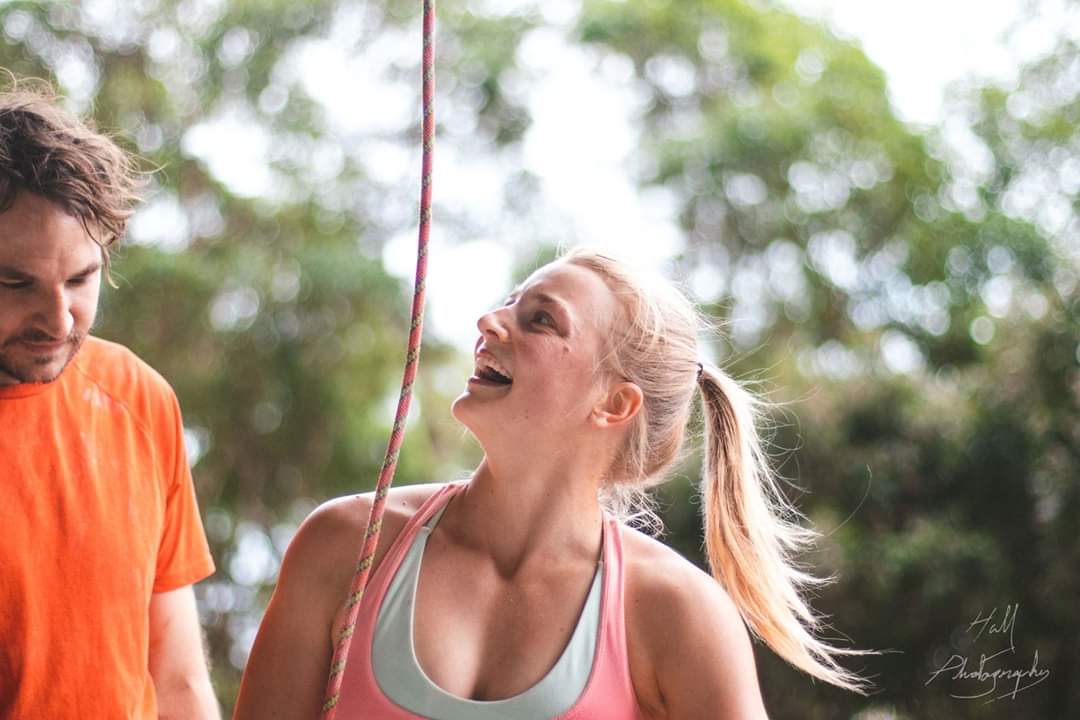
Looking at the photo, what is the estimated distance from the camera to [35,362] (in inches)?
55.9

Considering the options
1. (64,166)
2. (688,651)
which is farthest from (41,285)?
(688,651)

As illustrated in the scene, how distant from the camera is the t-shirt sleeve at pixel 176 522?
161 centimetres

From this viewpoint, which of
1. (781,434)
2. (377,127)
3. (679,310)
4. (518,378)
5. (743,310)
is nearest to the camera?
(518,378)

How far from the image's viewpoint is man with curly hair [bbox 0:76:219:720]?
139cm

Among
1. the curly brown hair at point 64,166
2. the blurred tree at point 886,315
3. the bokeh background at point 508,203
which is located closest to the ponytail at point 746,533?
the curly brown hair at point 64,166

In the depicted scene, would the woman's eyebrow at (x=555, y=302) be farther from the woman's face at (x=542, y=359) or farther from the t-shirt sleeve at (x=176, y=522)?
the t-shirt sleeve at (x=176, y=522)

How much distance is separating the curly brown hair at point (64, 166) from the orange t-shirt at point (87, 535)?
200 millimetres

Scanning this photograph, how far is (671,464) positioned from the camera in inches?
66.9

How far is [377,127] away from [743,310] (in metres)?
2.40

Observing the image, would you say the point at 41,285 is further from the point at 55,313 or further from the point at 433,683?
the point at 433,683

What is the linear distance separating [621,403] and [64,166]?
2.45ft

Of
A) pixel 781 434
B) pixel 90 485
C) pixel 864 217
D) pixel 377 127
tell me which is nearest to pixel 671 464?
pixel 90 485

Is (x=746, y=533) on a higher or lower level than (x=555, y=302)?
lower

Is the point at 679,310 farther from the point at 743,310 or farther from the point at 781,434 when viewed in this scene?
the point at 743,310
